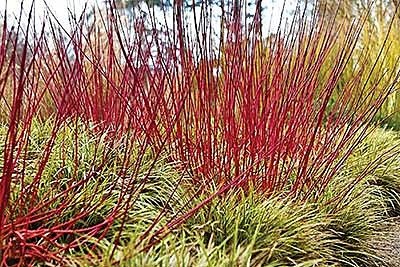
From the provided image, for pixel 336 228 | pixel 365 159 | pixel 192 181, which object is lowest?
pixel 365 159

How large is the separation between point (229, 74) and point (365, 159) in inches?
55.3

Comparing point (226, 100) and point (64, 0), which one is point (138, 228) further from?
point (64, 0)

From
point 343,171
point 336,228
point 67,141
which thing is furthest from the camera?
point 343,171

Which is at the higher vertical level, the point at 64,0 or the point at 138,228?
the point at 64,0

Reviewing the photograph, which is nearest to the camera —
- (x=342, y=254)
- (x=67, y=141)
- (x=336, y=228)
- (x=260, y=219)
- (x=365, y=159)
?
(x=260, y=219)

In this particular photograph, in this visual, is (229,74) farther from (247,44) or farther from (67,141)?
(67,141)

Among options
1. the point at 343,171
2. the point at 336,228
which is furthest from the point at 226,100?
the point at 343,171

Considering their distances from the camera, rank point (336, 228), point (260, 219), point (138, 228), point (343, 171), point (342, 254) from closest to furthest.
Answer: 1. point (138, 228)
2. point (260, 219)
3. point (342, 254)
4. point (336, 228)
5. point (343, 171)

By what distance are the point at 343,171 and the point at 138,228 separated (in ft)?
4.91

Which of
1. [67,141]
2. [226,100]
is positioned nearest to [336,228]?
[226,100]

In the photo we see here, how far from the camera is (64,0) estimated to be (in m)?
2.69

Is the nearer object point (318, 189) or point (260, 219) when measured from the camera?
point (260, 219)

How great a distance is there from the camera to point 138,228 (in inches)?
70.2

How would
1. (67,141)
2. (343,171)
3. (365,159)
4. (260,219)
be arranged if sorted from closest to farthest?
(260,219), (67,141), (343,171), (365,159)
